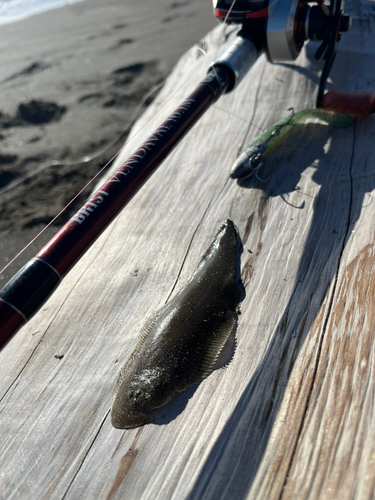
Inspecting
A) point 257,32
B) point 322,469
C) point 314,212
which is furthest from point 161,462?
point 257,32

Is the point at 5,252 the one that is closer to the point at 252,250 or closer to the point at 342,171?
the point at 252,250

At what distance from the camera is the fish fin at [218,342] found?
1646 millimetres

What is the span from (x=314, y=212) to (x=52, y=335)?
1.36 metres

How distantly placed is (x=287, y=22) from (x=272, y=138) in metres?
0.63

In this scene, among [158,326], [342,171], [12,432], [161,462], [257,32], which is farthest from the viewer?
[257,32]

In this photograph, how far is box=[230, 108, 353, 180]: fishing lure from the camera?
2.31 meters

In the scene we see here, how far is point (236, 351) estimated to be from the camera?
1652mm

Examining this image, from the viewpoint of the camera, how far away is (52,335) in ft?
6.23

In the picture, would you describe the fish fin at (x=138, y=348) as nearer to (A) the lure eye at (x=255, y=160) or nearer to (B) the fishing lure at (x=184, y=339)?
(B) the fishing lure at (x=184, y=339)

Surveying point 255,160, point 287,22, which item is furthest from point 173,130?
point 287,22

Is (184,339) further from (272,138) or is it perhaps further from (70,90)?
(70,90)

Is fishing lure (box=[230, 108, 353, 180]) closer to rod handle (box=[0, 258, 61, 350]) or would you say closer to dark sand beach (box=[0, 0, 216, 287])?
rod handle (box=[0, 258, 61, 350])

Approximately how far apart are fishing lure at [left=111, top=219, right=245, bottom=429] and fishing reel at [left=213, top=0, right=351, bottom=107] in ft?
4.06

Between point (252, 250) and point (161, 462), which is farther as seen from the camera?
point (252, 250)
